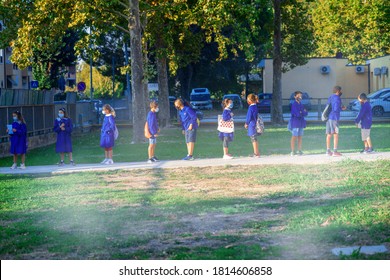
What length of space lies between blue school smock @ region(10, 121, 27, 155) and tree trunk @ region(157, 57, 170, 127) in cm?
2112

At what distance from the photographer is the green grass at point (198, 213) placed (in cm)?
1011

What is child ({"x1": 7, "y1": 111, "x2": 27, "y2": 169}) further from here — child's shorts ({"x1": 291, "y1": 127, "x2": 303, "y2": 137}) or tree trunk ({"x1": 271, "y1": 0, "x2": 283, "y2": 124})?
tree trunk ({"x1": 271, "y1": 0, "x2": 283, "y2": 124})

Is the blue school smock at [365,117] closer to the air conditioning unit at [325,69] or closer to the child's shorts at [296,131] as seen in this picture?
the child's shorts at [296,131]

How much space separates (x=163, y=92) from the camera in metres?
43.8

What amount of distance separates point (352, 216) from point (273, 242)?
2.10 meters

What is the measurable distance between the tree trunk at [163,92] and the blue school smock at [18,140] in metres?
21.1

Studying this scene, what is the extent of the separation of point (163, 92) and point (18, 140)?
21542 mm

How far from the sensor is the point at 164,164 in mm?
22531

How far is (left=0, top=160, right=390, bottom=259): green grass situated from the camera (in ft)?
33.2

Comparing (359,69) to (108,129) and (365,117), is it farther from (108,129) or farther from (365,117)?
(108,129)

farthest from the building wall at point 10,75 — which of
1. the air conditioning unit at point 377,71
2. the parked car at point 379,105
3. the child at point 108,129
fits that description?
the child at point 108,129

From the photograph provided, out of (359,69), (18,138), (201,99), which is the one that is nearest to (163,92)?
(18,138)

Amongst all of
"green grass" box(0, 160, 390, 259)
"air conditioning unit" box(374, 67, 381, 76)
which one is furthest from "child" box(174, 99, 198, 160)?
"air conditioning unit" box(374, 67, 381, 76)

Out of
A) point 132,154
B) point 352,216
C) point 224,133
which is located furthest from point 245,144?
point 352,216
